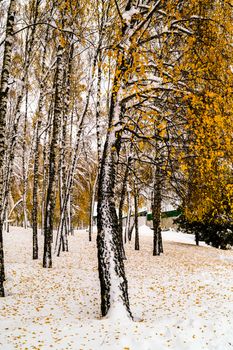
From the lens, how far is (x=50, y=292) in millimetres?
8844

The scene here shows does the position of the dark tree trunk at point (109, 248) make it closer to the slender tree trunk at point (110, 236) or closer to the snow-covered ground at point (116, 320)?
the slender tree trunk at point (110, 236)

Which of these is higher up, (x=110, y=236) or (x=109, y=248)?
(x=110, y=236)

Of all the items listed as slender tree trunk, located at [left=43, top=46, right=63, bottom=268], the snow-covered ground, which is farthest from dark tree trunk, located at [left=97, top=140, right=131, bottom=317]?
slender tree trunk, located at [left=43, top=46, right=63, bottom=268]

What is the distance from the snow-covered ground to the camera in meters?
5.12

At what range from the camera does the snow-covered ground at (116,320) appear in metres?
5.12

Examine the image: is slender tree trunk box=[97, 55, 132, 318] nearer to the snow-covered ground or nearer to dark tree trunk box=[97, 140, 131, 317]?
dark tree trunk box=[97, 140, 131, 317]

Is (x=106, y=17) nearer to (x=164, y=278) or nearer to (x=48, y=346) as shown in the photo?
(x=164, y=278)

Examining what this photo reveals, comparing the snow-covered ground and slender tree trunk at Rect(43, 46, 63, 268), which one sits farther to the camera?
slender tree trunk at Rect(43, 46, 63, 268)

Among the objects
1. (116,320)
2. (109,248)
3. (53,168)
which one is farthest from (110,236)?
(53,168)

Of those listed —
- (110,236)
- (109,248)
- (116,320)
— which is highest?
(110,236)

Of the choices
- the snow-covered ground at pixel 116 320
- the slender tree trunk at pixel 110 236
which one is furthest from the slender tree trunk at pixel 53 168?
the slender tree trunk at pixel 110 236

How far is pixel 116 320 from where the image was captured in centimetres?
601

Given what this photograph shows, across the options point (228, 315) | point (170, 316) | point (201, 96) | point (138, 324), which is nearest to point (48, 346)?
point (138, 324)

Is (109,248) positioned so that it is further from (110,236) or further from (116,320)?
(116,320)
